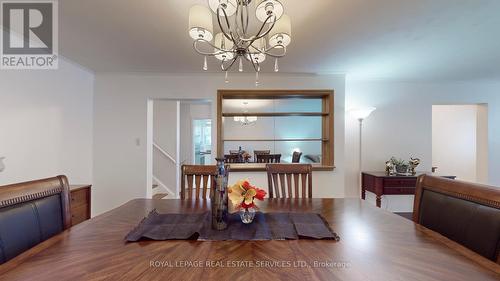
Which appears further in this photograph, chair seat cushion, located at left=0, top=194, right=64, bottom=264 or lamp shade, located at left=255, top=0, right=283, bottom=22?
lamp shade, located at left=255, top=0, right=283, bottom=22

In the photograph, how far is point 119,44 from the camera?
2.31 metres

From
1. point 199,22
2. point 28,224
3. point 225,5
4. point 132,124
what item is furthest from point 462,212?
point 132,124

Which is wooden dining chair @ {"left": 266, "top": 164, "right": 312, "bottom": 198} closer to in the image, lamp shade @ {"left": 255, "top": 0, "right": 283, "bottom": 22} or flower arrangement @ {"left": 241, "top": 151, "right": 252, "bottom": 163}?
lamp shade @ {"left": 255, "top": 0, "right": 283, "bottom": 22}

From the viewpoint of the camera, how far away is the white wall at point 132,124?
10.9 feet

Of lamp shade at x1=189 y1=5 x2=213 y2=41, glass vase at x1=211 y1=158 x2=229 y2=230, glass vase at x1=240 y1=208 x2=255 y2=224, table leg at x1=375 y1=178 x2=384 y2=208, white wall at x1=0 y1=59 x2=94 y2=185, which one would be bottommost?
table leg at x1=375 y1=178 x2=384 y2=208

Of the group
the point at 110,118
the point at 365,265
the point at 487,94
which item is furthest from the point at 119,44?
the point at 487,94

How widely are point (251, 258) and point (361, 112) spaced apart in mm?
3163

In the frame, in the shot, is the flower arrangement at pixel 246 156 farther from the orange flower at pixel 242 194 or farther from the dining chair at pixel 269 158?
the orange flower at pixel 242 194

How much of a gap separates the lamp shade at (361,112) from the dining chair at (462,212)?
232 cm

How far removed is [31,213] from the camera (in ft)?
3.25

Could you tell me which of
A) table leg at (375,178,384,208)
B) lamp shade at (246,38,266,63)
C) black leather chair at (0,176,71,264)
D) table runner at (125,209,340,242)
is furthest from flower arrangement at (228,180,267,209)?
table leg at (375,178,384,208)

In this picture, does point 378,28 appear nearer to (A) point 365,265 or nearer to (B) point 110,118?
(A) point 365,265

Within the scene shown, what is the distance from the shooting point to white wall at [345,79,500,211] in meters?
3.71

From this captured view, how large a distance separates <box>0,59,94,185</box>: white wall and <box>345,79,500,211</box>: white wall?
4.04m
